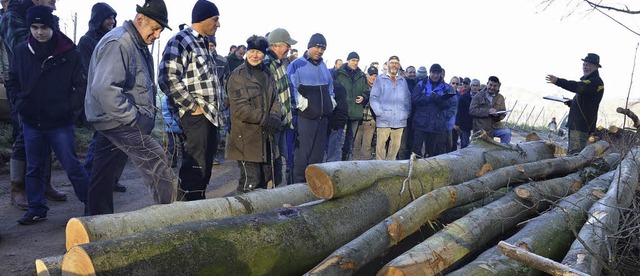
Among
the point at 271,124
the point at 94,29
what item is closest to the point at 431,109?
the point at 271,124

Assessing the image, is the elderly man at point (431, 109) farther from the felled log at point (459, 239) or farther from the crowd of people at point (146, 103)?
the felled log at point (459, 239)

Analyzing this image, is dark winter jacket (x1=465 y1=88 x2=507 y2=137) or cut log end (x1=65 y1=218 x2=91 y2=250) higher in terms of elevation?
dark winter jacket (x1=465 y1=88 x2=507 y2=137)

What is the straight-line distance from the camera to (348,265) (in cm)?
A: 225

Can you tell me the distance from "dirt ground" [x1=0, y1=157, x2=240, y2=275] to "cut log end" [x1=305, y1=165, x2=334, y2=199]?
6.81 feet

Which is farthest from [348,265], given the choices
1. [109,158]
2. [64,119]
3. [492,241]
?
[64,119]

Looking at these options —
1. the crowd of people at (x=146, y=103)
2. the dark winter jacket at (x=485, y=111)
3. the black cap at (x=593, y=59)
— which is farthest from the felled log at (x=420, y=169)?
the dark winter jacket at (x=485, y=111)

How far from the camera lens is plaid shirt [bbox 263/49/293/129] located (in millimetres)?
5598

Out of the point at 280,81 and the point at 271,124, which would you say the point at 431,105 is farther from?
the point at 271,124

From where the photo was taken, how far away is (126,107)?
144 inches

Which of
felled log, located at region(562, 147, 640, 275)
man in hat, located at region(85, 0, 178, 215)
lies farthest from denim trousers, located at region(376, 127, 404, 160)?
man in hat, located at region(85, 0, 178, 215)

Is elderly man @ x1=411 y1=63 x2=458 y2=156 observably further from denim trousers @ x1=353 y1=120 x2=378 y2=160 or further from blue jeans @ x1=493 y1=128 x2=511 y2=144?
blue jeans @ x1=493 y1=128 x2=511 y2=144

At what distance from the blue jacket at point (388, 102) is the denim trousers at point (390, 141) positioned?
117 millimetres

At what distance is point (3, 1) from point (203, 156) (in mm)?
4173

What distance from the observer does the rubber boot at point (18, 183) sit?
4.86m
